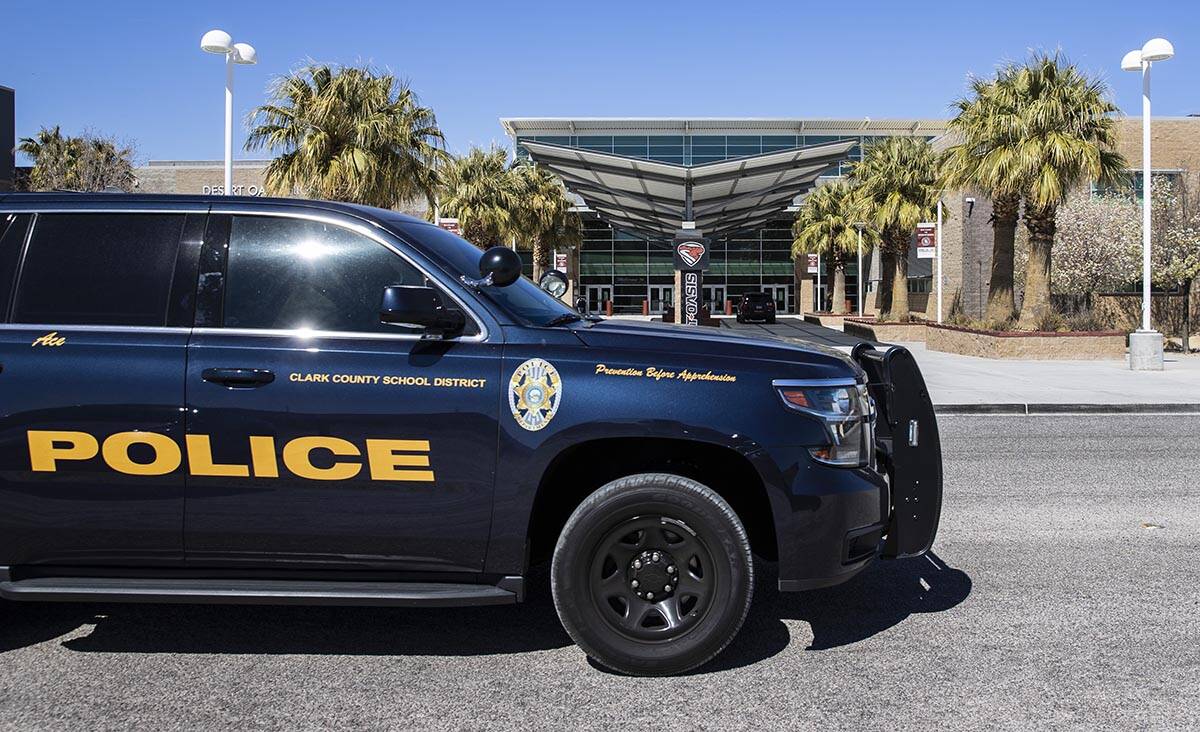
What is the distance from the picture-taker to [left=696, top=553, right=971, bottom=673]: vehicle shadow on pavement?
451 centimetres

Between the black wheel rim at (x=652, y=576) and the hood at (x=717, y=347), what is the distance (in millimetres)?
685

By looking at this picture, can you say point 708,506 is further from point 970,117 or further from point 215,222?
point 970,117

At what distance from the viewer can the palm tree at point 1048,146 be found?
24781 mm

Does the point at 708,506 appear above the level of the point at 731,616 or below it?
above

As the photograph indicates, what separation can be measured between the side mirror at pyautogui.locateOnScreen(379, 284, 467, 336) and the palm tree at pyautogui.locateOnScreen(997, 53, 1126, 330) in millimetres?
23832

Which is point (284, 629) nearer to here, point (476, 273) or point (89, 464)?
point (89, 464)

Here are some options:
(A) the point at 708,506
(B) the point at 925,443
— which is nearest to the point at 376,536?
(A) the point at 708,506

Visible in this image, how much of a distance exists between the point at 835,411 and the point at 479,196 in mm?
36550

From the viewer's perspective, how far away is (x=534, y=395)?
13.0ft

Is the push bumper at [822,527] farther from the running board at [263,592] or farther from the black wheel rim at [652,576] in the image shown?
the running board at [263,592]

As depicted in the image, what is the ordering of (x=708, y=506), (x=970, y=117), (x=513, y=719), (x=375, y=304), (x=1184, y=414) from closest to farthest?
(x=513, y=719) → (x=708, y=506) → (x=375, y=304) → (x=1184, y=414) → (x=970, y=117)

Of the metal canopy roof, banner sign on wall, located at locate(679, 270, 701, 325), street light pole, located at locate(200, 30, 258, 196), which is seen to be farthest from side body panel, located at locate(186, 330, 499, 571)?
the metal canopy roof

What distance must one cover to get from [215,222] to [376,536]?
150cm

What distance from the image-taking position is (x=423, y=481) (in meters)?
3.95
